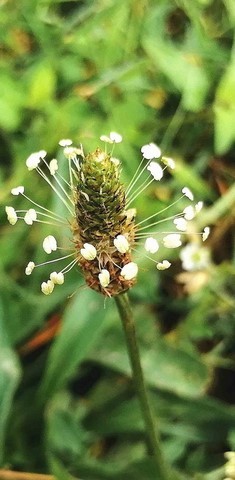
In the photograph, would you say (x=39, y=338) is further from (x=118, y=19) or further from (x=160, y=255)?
(x=118, y=19)

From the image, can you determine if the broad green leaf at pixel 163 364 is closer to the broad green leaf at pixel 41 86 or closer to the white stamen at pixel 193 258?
the white stamen at pixel 193 258

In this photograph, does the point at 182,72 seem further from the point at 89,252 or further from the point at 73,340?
the point at 89,252

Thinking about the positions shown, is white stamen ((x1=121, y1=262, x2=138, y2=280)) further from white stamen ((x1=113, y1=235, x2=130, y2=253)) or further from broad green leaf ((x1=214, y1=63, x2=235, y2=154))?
broad green leaf ((x1=214, y1=63, x2=235, y2=154))

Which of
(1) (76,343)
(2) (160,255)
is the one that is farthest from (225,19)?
(1) (76,343)

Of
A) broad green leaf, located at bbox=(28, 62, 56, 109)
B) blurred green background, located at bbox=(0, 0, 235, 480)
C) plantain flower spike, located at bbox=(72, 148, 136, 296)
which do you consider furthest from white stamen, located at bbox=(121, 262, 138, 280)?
broad green leaf, located at bbox=(28, 62, 56, 109)

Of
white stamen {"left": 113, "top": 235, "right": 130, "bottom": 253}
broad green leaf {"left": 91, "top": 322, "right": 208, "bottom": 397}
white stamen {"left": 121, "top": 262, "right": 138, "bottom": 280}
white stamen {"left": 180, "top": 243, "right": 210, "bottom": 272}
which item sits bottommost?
white stamen {"left": 121, "top": 262, "right": 138, "bottom": 280}

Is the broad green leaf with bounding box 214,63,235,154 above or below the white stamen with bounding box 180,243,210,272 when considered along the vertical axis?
above

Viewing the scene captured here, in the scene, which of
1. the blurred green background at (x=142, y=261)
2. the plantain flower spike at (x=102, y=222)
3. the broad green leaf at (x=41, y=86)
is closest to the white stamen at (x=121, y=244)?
the plantain flower spike at (x=102, y=222)

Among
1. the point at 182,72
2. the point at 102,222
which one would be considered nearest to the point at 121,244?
the point at 102,222
